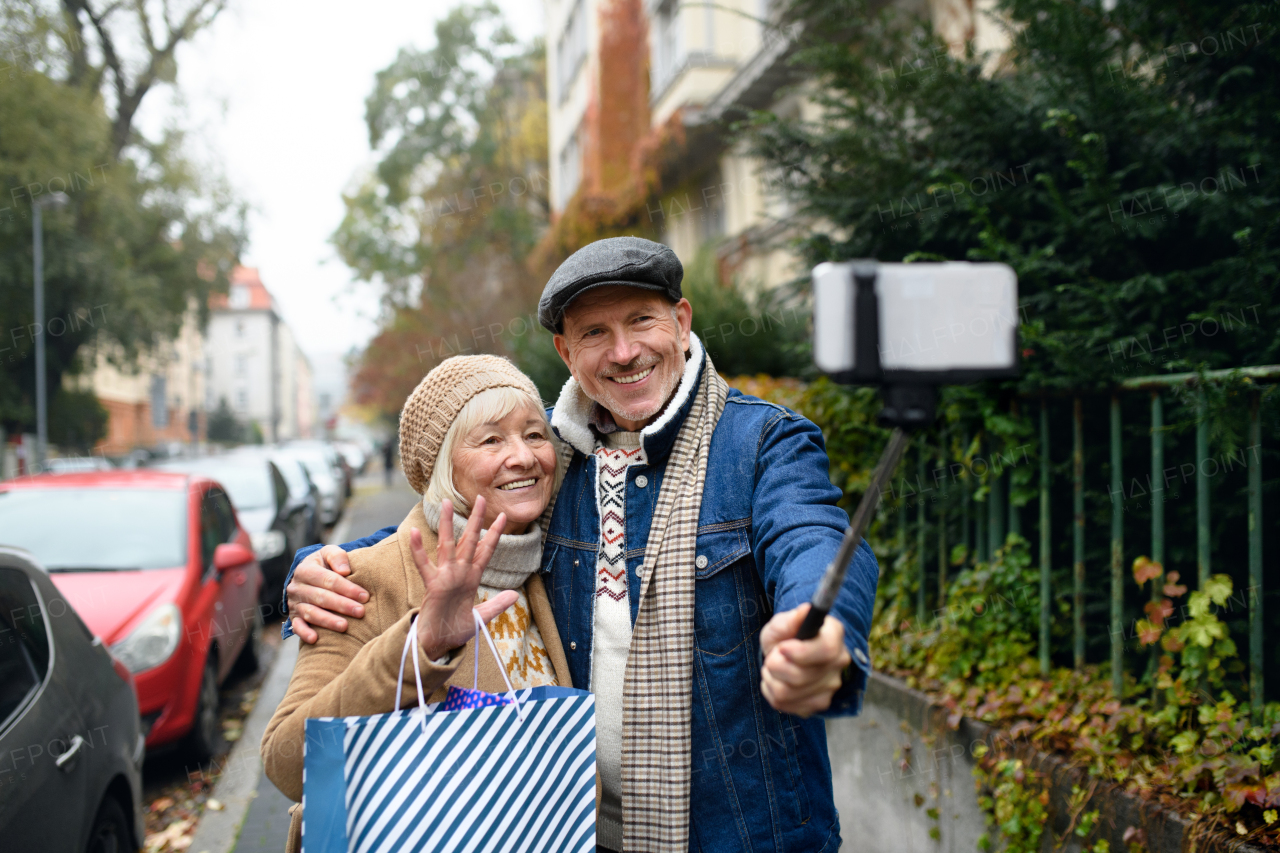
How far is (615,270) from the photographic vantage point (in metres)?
1.96

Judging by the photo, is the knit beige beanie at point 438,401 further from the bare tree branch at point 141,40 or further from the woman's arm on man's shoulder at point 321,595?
the bare tree branch at point 141,40

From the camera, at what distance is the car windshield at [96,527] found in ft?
18.1

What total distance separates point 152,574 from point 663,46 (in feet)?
47.6

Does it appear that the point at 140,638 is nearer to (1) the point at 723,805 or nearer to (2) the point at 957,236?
(1) the point at 723,805

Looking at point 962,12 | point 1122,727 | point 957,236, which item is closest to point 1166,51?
point 957,236

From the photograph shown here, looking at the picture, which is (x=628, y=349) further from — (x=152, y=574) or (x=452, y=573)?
(x=152, y=574)

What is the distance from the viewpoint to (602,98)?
18031 mm

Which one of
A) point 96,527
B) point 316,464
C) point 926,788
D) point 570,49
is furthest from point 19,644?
point 570,49

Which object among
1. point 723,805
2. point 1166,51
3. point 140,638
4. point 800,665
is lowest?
point 140,638

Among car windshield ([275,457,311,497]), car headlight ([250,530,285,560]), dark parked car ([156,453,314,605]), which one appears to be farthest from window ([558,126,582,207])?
car headlight ([250,530,285,560])

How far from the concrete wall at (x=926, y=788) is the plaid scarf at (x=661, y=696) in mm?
1556

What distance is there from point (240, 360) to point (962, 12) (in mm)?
81312

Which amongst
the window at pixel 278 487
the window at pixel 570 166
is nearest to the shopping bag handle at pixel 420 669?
the window at pixel 278 487

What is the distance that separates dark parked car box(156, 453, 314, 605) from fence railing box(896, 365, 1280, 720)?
6.71 meters
